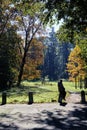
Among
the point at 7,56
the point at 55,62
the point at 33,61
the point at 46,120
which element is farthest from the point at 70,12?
the point at 55,62

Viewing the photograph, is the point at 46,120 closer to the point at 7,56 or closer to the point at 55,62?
the point at 7,56

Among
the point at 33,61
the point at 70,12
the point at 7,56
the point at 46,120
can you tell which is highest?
the point at 70,12

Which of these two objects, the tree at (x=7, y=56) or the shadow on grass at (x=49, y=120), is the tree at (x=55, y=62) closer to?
the tree at (x=7, y=56)

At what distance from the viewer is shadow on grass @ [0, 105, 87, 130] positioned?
1420 cm

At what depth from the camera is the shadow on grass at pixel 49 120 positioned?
14.2 meters

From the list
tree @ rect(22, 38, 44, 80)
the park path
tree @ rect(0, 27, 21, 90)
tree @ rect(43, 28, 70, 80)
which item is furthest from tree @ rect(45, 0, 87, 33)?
tree @ rect(43, 28, 70, 80)

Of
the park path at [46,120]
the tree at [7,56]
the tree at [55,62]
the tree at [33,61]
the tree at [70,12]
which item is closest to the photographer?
the park path at [46,120]

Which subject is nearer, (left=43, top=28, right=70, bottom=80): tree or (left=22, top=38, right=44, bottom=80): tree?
(left=22, top=38, right=44, bottom=80): tree

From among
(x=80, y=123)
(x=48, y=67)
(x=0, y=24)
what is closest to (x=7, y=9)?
(x=0, y=24)

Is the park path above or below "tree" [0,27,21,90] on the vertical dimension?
below

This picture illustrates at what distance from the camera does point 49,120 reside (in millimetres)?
16078

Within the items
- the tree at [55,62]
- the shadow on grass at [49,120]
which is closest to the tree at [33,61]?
the shadow on grass at [49,120]

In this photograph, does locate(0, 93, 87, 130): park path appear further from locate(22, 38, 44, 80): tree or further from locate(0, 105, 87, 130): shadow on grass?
locate(22, 38, 44, 80): tree

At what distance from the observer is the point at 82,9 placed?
894 inches
